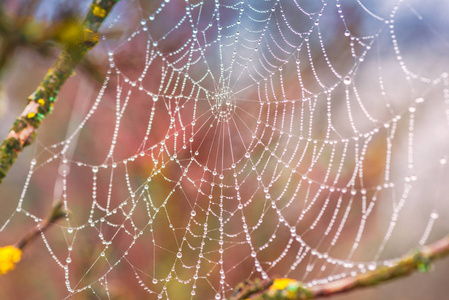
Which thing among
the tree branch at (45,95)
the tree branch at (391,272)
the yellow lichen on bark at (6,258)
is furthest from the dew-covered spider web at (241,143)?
the tree branch at (391,272)

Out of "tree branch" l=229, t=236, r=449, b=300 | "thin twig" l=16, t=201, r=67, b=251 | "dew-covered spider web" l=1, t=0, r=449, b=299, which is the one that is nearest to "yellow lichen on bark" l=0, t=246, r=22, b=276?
"thin twig" l=16, t=201, r=67, b=251

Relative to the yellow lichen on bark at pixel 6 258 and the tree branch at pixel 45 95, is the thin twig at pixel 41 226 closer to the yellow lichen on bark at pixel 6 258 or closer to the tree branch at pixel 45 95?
the yellow lichen on bark at pixel 6 258

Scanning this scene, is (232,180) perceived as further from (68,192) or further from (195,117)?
(68,192)

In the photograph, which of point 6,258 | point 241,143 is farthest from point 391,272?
point 241,143

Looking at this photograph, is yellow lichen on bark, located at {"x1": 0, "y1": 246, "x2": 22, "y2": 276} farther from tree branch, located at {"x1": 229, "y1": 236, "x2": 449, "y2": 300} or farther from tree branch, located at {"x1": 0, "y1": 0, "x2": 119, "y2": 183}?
tree branch, located at {"x1": 229, "y1": 236, "x2": 449, "y2": 300}

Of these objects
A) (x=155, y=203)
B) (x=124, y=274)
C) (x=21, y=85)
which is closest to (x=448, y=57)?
(x=155, y=203)

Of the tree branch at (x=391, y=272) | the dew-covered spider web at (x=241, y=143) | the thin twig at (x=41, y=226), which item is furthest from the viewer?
the dew-covered spider web at (x=241, y=143)

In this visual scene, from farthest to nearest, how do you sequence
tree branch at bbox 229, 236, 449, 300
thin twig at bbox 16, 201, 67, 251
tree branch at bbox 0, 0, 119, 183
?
tree branch at bbox 0, 0, 119, 183 → thin twig at bbox 16, 201, 67, 251 → tree branch at bbox 229, 236, 449, 300

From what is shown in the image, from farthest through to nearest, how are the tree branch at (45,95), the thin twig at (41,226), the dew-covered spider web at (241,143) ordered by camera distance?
the dew-covered spider web at (241,143) < the tree branch at (45,95) < the thin twig at (41,226)

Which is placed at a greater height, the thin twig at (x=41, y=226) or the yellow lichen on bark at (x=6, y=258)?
the thin twig at (x=41, y=226)

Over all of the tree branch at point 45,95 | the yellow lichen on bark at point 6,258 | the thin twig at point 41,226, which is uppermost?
the tree branch at point 45,95
